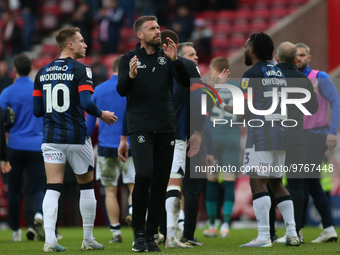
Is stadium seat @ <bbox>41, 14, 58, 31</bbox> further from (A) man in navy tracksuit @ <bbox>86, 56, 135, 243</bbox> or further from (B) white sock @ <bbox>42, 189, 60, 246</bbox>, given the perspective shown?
(B) white sock @ <bbox>42, 189, 60, 246</bbox>

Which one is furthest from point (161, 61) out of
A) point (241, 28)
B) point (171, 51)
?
point (241, 28)

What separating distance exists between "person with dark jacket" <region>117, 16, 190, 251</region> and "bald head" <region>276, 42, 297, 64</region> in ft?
5.29

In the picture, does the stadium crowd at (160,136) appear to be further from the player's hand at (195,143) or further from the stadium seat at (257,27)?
the stadium seat at (257,27)

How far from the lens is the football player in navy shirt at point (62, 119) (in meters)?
5.08

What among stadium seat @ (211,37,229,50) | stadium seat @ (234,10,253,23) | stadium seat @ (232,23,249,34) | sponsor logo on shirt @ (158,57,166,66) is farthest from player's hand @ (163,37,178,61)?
stadium seat @ (234,10,253,23)

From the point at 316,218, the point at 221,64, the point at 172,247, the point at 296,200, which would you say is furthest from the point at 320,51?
the point at 172,247

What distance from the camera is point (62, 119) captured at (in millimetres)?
5191

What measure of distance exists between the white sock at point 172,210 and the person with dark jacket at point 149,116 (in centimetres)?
54

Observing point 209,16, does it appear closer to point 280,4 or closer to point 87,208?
point 280,4

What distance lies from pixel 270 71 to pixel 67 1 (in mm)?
15455

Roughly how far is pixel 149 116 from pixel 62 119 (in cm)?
90

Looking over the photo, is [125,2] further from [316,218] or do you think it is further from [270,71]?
[270,71]

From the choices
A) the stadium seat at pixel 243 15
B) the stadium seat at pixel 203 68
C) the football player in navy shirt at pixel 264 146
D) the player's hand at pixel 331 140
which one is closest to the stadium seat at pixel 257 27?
the stadium seat at pixel 243 15

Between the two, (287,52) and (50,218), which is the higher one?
(287,52)
